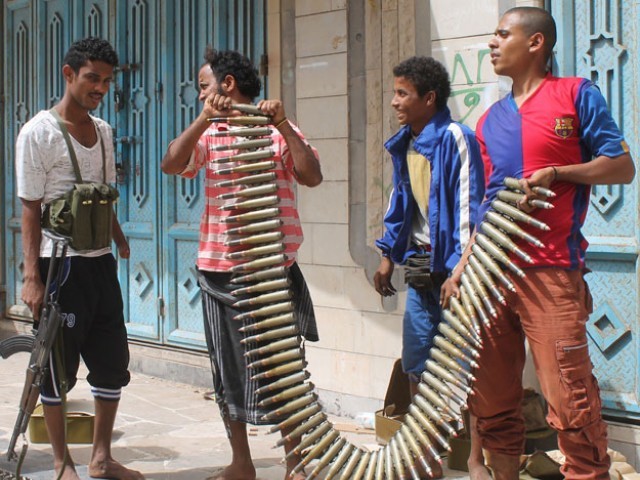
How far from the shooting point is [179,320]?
26.4 feet

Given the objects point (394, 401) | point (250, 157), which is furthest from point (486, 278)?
point (394, 401)

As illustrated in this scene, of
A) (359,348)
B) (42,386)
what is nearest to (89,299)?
(42,386)

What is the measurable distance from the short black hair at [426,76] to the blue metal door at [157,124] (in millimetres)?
2314

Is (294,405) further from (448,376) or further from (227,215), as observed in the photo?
(227,215)

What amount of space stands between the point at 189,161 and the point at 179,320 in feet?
11.4

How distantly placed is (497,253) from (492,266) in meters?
0.06

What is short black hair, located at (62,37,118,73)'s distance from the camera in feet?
16.6

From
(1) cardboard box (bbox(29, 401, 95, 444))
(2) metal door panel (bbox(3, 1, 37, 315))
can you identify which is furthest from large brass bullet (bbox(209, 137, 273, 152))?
(2) metal door panel (bbox(3, 1, 37, 315))

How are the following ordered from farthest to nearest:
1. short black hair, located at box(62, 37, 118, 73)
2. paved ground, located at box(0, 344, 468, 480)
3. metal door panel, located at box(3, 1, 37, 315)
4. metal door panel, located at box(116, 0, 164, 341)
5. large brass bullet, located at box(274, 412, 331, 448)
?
metal door panel, located at box(3, 1, 37, 315)
metal door panel, located at box(116, 0, 164, 341)
paved ground, located at box(0, 344, 468, 480)
short black hair, located at box(62, 37, 118, 73)
large brass bullet, located at box(274, 412, 331, 448)

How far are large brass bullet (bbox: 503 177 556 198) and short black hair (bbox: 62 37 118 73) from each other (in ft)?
7.13

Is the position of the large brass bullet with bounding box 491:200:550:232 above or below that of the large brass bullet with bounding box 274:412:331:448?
above

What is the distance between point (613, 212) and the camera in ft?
17.6

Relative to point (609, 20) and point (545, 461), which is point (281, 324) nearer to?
point (545, 461)

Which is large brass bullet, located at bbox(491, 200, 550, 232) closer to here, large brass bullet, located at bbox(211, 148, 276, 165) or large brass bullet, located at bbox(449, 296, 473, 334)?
large brass bullet, located at bbox(449, 296, 473, 334)
